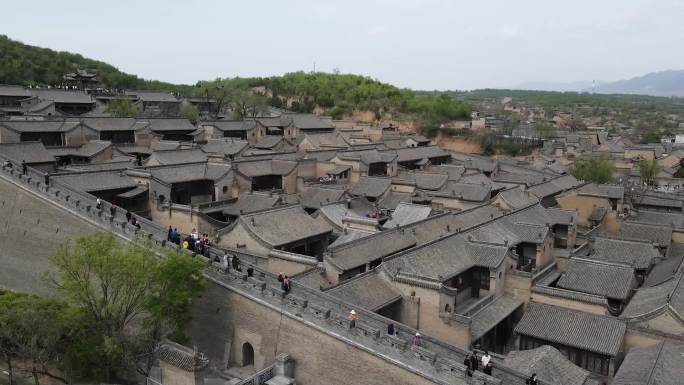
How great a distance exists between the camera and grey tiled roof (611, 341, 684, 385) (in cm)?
1939

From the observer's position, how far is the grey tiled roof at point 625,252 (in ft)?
107

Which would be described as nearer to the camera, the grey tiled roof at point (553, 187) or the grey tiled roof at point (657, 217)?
the grey tiled roof at point (657, 217)

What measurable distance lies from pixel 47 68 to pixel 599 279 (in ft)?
291

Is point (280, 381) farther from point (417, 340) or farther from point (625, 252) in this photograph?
point (625, 252)

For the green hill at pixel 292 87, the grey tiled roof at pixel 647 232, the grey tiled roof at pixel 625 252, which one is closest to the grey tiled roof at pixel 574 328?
the grey tiled roof at pixel 625 252

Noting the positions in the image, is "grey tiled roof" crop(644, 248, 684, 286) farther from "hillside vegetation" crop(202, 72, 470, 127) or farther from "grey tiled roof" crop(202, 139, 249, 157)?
"hillside vegetation" crop(202, 72, 470, 127)

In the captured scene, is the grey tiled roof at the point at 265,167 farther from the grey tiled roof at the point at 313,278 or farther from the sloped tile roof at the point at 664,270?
the sloped tile roof at the point at 664,270

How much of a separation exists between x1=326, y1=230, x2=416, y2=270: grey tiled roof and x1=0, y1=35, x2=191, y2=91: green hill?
7083 centimetres

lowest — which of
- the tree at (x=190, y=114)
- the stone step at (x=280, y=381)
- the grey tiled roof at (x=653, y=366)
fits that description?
the stone step at (x=280, y=381)

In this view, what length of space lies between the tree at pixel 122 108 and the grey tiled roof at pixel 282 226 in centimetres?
3509

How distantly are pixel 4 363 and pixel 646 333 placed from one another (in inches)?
1173

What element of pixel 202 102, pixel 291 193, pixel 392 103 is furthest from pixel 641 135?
pixel 291 193

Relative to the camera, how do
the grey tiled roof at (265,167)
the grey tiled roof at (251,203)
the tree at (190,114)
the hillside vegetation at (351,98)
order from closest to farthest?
1. the grey tiled roof at (251,203)
2. the grey tiled roof at (265,167)
3. the tree at (190,114)
4. the hillside vegetation at (351,98)

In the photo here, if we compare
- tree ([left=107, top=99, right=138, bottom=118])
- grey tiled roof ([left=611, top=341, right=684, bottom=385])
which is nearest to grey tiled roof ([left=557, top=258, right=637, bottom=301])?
grey tiled roof ([left=611, top=341, right=684, bottom=385])
